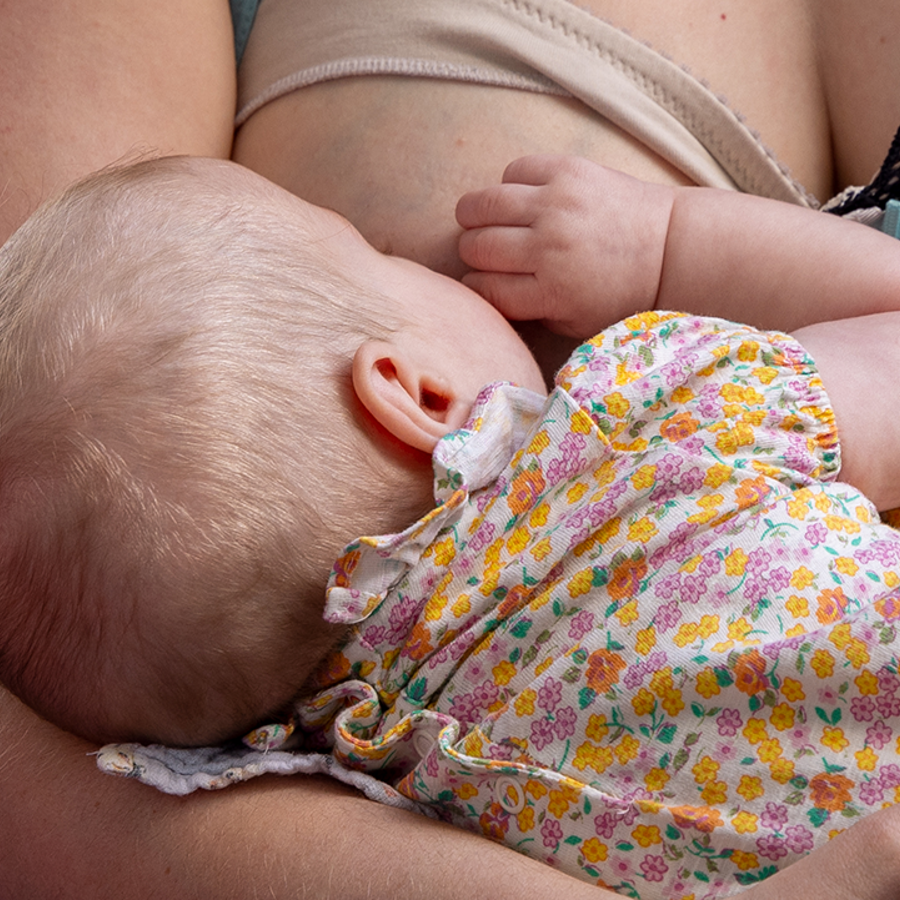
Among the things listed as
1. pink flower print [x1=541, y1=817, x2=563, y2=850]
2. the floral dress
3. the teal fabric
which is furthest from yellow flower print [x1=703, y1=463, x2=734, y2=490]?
the teal fabric

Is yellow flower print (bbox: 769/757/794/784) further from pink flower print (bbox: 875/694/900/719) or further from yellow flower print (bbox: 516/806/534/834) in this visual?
yellow flower print (bbox: 516/806/534/834)

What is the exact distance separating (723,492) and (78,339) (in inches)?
22.0

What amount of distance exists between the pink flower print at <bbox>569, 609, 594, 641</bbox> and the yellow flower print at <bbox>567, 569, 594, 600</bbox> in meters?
0.02

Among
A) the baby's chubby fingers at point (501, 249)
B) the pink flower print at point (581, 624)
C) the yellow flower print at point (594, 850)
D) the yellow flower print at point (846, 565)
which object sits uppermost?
the baby's chubby fingers at point (501, 249)

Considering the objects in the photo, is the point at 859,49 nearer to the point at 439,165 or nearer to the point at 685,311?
the point at 685,311

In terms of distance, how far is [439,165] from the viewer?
44.0 inches

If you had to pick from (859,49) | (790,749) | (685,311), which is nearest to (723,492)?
(790,749)

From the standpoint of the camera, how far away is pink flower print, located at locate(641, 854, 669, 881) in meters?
0.72

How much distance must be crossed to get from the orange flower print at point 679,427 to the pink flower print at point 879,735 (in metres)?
0.27

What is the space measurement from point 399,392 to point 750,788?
1.42 feet

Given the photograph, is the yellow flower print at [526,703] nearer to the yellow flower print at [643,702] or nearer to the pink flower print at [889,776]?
the yellow flower print at [643,702]

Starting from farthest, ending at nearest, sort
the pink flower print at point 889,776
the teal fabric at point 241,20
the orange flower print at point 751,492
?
the teal fabric at point 241,20, the orange flower print at point 751,492, the pink flower print at point 889,776

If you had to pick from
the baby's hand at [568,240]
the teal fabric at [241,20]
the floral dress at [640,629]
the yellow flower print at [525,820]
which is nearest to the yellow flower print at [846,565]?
the floral dress at [640,629]

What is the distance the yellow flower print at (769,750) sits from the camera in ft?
2.30
